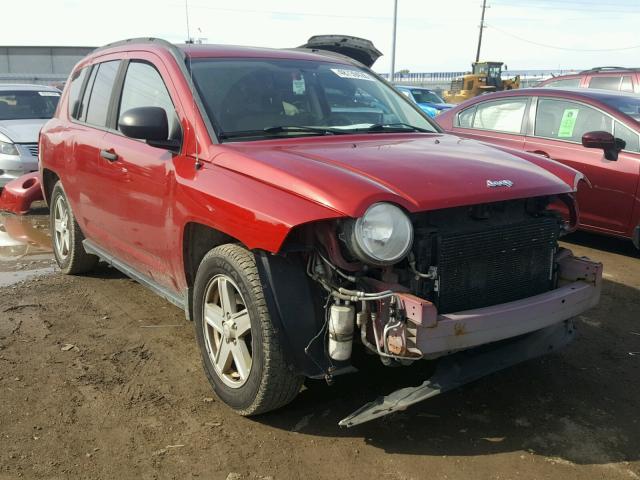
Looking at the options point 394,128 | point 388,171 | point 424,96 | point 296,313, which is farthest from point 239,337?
point 424,96

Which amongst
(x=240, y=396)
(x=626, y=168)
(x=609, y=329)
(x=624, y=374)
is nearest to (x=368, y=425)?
(x=240, y=396)

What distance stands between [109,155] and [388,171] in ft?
7.07

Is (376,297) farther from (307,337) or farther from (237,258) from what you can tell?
(237,258)

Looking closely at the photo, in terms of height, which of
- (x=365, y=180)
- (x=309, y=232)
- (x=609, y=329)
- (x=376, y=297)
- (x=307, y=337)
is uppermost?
(x=365, y=180)

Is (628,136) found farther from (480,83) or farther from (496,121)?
(480,83)

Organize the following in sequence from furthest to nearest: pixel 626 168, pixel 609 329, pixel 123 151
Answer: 1. pixel 626 168
2. pixel 609 329
3. pixel 123 151

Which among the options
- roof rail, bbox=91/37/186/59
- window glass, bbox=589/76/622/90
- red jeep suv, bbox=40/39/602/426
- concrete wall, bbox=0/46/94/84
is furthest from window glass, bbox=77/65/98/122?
concrete wall, bbox=0/46/94/84

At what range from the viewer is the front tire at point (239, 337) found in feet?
9.50

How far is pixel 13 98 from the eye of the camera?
1075 centimetres

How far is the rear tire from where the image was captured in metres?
5.39

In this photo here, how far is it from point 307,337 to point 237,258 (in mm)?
519

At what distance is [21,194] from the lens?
332 inches

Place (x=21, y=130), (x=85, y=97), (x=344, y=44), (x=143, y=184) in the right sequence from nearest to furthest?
(x=143, y=184) → (x=85, y=97) → (x=344, y=44) → (x=21, y=130)

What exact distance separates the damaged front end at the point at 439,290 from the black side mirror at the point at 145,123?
1161mm
